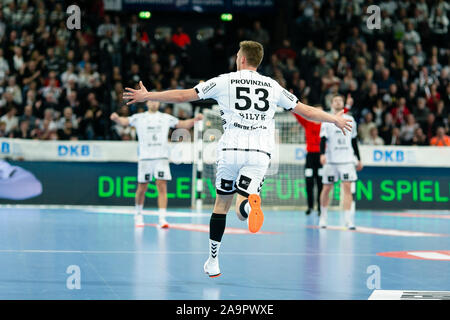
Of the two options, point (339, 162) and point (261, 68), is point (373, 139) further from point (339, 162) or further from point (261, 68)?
point (339, 162)

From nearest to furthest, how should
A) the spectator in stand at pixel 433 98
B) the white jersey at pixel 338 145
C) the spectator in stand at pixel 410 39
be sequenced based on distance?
the white jersey at pixel 338 145, the spectator in stand at pixel 433 98, the spectator in stand at pixel 410 39

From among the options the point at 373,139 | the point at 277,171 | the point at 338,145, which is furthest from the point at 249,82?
the point at 373,139

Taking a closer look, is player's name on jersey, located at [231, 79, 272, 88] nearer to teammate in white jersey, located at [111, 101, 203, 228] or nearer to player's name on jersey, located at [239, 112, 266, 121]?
player's name on jersey, located at [239, 112, 266, 121]

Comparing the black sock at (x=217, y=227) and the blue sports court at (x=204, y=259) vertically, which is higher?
the black sock at (x=217, y=227)

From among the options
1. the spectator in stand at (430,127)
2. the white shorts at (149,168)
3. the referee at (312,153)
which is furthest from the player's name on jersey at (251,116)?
the spectator in stand at (430,127)

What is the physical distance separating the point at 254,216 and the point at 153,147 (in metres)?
7.19

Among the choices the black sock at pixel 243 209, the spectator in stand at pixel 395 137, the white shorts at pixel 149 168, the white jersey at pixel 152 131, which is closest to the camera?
the black sock at pixel 243 209

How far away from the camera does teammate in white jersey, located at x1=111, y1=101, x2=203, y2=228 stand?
14086 millimetres

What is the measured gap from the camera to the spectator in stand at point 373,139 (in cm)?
2088

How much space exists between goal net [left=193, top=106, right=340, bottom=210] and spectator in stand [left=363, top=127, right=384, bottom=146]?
6.12 ft

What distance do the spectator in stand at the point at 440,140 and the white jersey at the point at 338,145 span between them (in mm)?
7316

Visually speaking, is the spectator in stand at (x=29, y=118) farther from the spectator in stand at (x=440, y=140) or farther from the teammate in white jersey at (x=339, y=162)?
the spectator in stand at (x=440, y=140)

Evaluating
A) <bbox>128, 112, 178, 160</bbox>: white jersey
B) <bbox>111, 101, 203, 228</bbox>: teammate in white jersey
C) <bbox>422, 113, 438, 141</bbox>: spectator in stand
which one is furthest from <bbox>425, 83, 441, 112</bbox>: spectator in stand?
<bbox>128, 112, 178, 160</bbox>: white jersey
